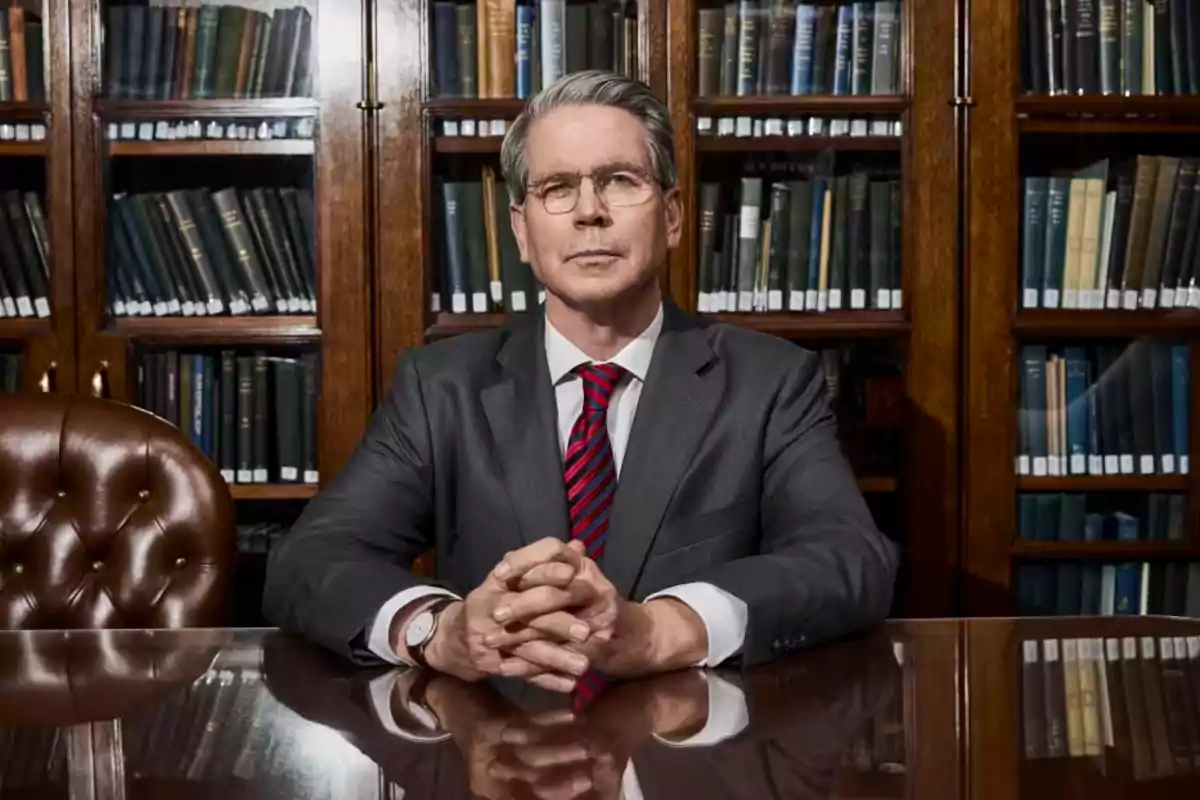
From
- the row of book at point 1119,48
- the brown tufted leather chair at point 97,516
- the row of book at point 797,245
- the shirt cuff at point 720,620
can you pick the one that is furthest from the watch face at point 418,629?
the row of book at point 1119,48

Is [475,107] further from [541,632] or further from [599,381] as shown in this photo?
[541,632]

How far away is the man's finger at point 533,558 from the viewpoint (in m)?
1.43

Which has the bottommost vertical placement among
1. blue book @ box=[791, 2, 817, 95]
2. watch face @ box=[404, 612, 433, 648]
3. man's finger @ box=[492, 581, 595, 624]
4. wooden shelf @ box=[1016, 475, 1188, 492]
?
wooden shelf @ box=[1016, 475, 1188, 492]

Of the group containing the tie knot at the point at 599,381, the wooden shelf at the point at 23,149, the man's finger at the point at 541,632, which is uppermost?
the wooden shelf at the point at 23,149

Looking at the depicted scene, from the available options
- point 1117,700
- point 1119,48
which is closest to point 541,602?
point 1117,700

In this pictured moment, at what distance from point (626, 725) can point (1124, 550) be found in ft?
7.07

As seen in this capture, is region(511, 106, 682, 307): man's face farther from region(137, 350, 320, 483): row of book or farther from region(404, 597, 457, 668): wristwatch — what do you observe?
region(137, 350, 320, 483): row of book

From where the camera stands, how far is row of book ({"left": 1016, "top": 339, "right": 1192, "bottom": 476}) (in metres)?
3.08

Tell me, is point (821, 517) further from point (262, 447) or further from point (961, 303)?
point (262, 447)

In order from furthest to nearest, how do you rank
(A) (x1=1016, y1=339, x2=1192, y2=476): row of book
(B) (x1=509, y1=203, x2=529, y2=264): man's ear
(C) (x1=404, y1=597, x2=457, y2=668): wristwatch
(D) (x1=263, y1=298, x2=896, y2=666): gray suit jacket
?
(A) (x1=1016, y1=339, x2=1192, y2=476): row of book < (B) (x1=509, y1=203, x2=529, y2=264): man's ear < (D) (x1=263, y1=298, x2=896, y2=666): gray suit jacket < (C) (x1=404, y1=597, x2=457, y2=668): wristwatch

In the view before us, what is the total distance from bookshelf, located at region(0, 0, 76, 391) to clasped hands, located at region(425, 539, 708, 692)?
72.2 inches

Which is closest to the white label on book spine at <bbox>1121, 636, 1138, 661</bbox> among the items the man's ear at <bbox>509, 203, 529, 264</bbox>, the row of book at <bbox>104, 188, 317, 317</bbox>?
the man's ear at <bbox>509, 203, 529, 264</bbox>

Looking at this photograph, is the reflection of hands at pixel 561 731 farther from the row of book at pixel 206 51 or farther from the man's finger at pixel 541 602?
the row of book at pixel 206 51

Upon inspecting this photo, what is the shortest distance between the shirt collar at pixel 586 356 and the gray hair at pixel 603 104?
0.21m
